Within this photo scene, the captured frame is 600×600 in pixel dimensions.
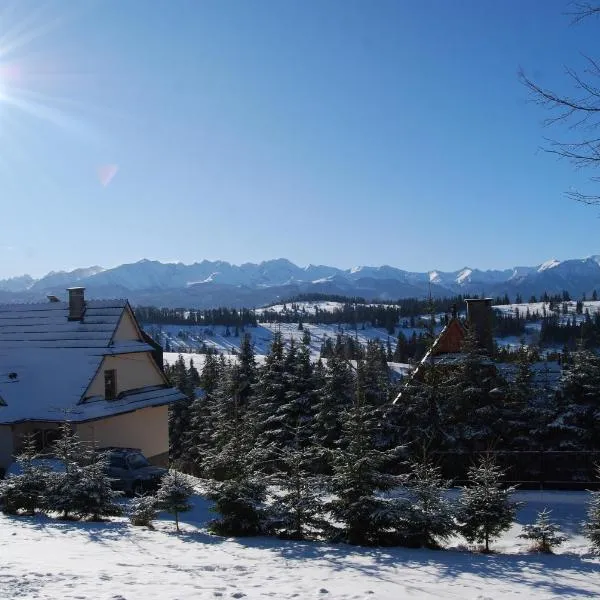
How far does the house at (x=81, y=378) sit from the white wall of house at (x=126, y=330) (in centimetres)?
5

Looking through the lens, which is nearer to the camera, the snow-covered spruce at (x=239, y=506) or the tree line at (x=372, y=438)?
the tree line at (x=372, y=438)

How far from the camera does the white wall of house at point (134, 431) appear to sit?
947 inches

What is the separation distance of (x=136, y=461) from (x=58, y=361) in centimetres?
773

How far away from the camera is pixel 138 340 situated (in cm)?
2841

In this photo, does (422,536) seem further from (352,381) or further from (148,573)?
(352,381)

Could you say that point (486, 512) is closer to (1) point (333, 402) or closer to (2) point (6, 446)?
(1) point (333, 402)

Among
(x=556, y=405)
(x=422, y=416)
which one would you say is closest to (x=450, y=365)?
(x=422, y=416)

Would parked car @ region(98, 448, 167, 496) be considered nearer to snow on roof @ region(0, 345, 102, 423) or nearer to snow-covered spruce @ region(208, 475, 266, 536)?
snow on roof @ region(0, 345, 102, 423)

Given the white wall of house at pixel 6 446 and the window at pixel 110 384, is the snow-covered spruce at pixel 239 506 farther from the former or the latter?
the window at pixel 110 384

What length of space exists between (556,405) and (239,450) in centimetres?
1433

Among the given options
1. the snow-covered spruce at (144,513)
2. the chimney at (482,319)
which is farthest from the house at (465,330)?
the snow-covered spruce at (144,513)

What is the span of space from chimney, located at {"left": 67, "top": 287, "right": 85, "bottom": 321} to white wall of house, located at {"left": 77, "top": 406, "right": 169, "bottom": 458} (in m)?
5.33

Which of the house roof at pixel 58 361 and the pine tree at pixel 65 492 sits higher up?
the house roof at pixel 58 361

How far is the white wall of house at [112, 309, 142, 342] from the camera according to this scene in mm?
26883
